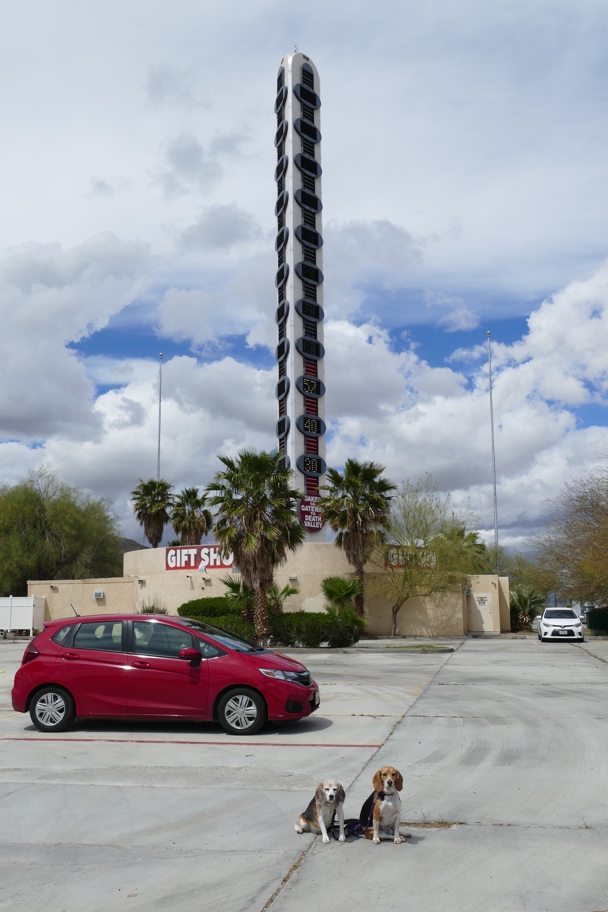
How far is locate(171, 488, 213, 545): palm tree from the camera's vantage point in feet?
170

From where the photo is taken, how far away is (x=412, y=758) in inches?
350

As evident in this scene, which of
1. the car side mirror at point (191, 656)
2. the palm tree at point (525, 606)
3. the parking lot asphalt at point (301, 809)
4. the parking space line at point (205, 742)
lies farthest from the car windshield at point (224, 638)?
the palm tree at point (525, 606)

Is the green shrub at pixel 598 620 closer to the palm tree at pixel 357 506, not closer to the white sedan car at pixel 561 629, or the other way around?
the white sedan car at pixel 561 629

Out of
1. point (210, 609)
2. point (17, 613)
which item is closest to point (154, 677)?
point (210, 609)

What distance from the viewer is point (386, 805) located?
19.4ft

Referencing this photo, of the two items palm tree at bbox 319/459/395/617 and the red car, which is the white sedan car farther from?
the red car

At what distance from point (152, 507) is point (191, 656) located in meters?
43.1

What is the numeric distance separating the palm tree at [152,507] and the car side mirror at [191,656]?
42738 mm

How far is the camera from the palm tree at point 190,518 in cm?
5194

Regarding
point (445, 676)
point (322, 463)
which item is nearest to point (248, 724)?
point (445, 676)

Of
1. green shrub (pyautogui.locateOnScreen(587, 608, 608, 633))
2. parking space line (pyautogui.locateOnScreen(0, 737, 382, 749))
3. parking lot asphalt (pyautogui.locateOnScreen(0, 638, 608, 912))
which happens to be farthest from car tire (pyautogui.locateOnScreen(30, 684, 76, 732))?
green shrub (pyautogui.locateOnScreen(587, 608, 608, 633))

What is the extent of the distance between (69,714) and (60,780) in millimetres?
2763

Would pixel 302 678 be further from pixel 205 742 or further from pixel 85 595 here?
pixel 85 595

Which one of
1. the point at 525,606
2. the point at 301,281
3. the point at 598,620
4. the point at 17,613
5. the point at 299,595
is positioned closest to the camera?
the point at 299,595
